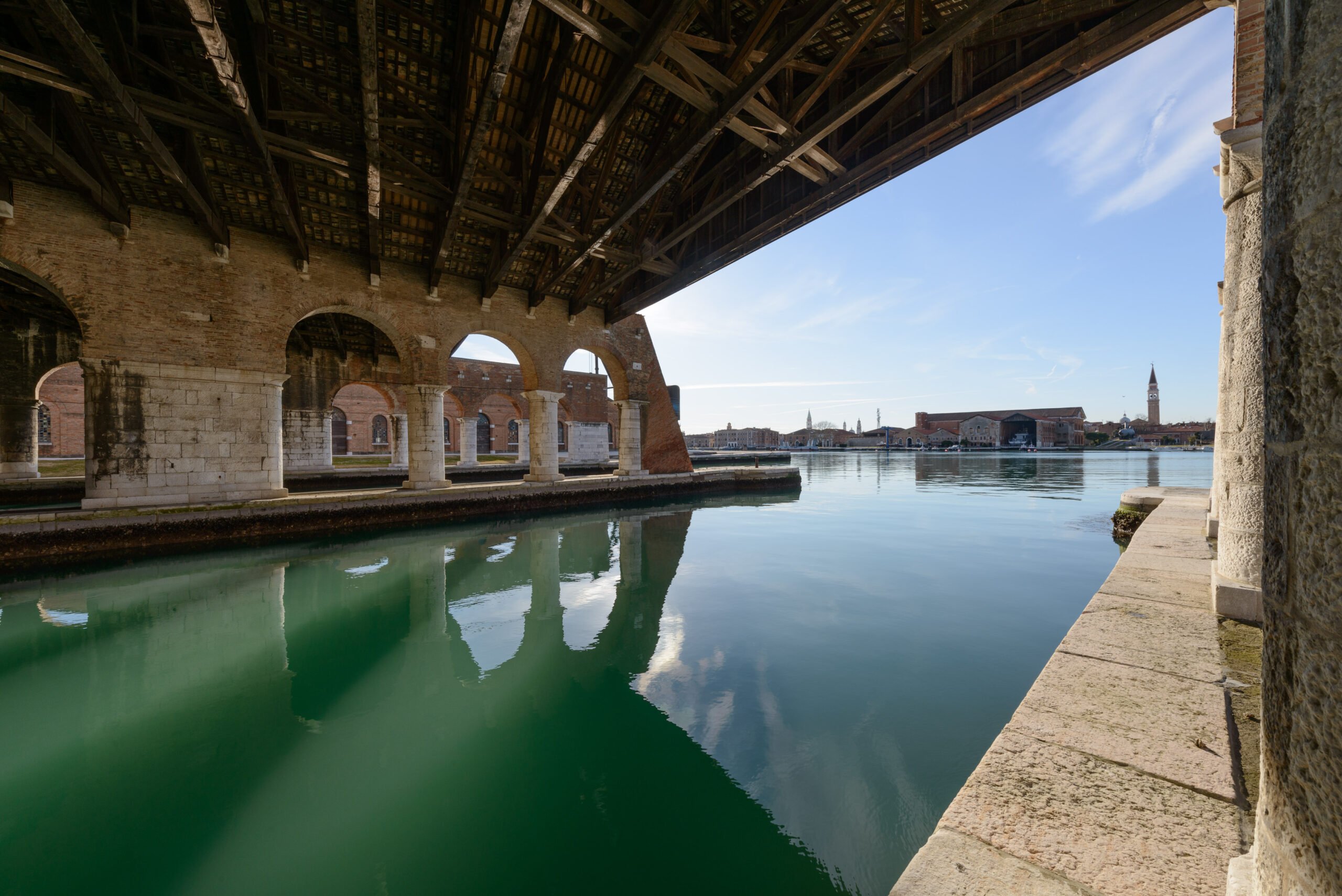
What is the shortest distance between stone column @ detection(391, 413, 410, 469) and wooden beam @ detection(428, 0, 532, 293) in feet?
43.2

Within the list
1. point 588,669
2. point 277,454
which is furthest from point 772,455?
point 588,669

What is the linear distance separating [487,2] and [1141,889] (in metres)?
9.03

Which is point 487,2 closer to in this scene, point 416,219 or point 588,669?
point 416,219

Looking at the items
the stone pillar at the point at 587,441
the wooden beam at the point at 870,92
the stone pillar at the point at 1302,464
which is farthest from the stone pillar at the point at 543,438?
the stone pillar at the point at 1302,464

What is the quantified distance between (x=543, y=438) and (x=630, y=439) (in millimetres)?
3257

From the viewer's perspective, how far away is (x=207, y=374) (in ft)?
29.8

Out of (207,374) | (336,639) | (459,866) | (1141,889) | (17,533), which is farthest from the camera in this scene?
(207,374)

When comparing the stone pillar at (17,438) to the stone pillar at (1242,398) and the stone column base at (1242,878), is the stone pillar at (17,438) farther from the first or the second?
the stone pillar at (1242,398)

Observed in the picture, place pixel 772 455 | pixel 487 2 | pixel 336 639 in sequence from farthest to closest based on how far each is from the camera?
pixel 772 455 < pixel 487 2 < pixel 336 639

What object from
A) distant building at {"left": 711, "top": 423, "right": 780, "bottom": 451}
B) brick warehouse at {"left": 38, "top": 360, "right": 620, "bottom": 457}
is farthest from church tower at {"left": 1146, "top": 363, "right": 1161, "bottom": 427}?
brick warehouse at {"left": 38, "top": 360, "right": 620, "bottom": 457}

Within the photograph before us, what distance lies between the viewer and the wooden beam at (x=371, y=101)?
4477mm

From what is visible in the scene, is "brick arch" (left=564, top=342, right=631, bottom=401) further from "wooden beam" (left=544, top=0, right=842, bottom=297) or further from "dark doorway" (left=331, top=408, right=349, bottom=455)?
"dark doorway" (left=331, top=408, right=349, bottom=455)

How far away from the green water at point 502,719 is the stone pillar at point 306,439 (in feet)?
36.4

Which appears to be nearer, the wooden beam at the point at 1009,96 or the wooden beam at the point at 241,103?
the wooden beam at the point at 241,103
